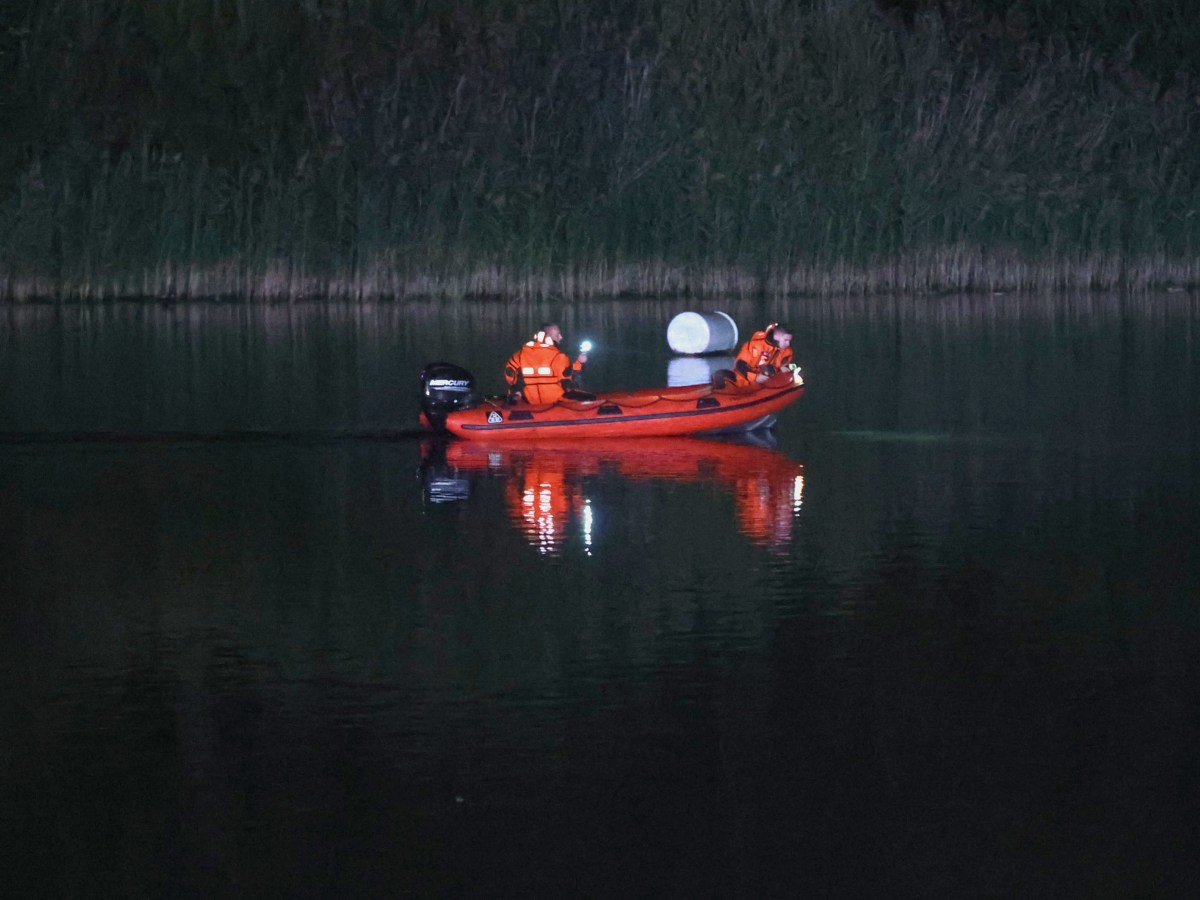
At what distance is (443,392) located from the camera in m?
16.5

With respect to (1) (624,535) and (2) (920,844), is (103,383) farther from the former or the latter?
(2) (920,844)

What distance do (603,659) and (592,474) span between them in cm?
576

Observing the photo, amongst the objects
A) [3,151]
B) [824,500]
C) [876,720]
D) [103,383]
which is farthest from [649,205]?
[876,720]

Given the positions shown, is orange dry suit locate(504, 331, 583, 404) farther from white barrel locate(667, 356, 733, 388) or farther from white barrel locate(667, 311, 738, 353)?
white barrel locate(667, 311, 738, 353)

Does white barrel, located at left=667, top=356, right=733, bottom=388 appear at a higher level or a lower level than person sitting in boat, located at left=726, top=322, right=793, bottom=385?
lower

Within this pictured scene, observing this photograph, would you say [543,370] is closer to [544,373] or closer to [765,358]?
[544,373]

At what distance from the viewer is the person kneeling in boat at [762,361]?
1728 cm

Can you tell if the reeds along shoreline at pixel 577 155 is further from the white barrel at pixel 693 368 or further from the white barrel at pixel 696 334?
the white barrel at pixel 693 368

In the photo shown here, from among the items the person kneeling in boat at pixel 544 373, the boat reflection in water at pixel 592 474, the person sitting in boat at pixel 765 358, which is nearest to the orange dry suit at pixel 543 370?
the person kneeling in boat at pixel 544 373

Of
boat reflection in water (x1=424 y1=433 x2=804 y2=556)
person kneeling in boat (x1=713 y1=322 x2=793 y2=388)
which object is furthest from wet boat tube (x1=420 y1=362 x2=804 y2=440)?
person kneeling in boat (x1=713 y1=322 x2=793 y2=388)

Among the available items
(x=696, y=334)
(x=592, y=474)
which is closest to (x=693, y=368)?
(x=696, y=334)

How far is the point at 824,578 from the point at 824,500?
2698 mm

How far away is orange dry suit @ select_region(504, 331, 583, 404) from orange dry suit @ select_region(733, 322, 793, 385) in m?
1.55

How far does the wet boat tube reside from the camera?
1625cm
